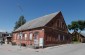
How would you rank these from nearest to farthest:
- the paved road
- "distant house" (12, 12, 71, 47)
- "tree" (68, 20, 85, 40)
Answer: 1. the paved road
2. "distant house" (12, 12, 71, 47)
3. "tree" (68, 20, 85, 40)

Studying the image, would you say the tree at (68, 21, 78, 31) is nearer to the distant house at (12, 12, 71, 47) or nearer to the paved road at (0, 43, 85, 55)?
the distant house at (12, 12, 71, 47)

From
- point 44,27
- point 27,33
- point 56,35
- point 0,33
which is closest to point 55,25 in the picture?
point 56,35

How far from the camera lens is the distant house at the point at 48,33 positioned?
3228cm

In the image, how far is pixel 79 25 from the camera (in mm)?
68062

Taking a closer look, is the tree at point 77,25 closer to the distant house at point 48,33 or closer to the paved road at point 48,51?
the distant house at point 48,33

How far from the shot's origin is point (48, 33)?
3306 cm

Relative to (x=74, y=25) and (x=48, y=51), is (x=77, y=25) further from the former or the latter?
(x=48, y=51)

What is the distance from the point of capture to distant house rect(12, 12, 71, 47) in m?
32.3

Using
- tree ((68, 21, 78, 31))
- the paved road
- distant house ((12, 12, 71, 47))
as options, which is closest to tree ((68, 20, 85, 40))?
tree ((68, 21, 78, 31))

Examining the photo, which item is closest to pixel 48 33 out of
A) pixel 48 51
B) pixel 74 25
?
pixel 48 51

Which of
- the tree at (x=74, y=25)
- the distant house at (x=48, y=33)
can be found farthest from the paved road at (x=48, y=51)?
the tree at (x=74, y=25)

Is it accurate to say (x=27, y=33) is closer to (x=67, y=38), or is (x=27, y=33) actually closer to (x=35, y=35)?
(x=35, y=35)

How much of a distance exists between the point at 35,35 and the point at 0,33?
57.1 meters

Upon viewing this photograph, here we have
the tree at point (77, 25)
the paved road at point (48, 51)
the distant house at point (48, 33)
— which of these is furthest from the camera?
the tree at point (77, 25)
